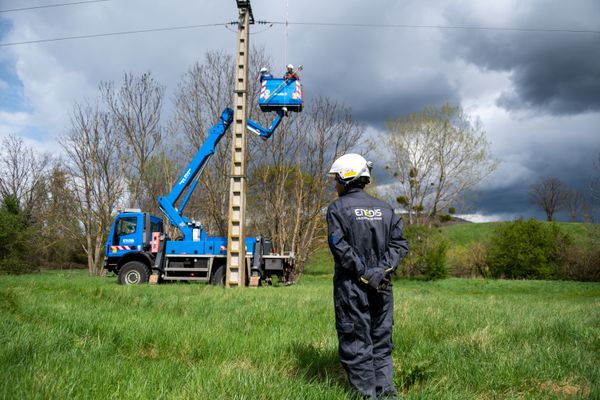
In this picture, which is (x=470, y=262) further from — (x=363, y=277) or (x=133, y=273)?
(x=363, y=277)

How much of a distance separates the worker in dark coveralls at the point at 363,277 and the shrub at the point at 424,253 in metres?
27.5

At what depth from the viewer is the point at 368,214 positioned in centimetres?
352

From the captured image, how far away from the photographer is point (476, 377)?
374 centimetres

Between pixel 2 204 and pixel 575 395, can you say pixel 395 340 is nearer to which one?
pixel 575 395

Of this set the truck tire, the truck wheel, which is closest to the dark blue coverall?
the truck wheel

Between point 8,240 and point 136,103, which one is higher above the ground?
point 136,103

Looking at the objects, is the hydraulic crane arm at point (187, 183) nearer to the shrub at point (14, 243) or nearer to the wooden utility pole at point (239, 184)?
the wooden utility pole at point (239, 184)

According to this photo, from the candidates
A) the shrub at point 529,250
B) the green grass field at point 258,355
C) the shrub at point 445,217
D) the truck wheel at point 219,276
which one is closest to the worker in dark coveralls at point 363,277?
the green grass field at point 258,355

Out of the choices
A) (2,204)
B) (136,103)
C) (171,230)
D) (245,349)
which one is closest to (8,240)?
(2,204)

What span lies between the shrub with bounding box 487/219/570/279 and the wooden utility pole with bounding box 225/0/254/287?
22.9 m

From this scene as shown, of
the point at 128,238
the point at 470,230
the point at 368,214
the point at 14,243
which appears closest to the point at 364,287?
the point at 368,214

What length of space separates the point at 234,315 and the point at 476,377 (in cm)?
372

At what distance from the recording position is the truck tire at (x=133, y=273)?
17.0 meters

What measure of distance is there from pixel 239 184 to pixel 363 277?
12.6 m
